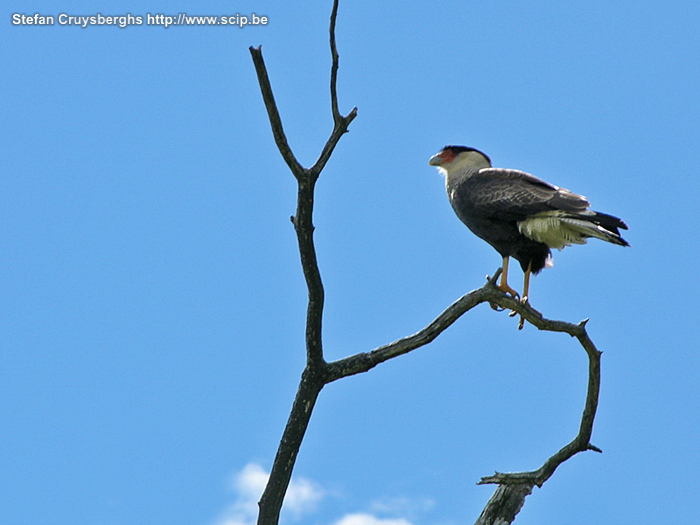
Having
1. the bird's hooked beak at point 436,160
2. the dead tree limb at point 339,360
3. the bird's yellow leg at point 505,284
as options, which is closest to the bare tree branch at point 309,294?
the dead tree limb at point 339,360

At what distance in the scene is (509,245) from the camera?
6.28 meters

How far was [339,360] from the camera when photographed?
16.7 feet

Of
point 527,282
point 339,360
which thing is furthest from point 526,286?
point 339,360

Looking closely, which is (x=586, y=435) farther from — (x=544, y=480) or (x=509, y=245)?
(x=509, y=245)

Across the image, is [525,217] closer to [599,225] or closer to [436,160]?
[599,225]

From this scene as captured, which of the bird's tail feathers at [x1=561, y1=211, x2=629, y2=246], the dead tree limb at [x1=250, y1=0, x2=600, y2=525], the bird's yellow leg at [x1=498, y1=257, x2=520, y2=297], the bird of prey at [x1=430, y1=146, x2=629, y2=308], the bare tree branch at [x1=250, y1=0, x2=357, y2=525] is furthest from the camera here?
the bird's yellow leg at [x1=498, y1=257, x2=520, y2=297]

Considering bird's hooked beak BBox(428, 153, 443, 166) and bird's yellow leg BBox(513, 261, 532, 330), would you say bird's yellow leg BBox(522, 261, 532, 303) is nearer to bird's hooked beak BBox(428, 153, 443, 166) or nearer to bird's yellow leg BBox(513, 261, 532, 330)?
bird's yellow leg BBox(513, 261, 532, 330)

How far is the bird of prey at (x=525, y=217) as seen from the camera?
5.79 metres

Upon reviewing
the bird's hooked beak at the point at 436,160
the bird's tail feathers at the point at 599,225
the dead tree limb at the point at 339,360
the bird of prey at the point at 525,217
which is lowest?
the dead tree limb at the point at 339,360

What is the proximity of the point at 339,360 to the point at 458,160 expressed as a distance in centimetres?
301

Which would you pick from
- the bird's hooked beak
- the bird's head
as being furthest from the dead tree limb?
the bird's hooked beak

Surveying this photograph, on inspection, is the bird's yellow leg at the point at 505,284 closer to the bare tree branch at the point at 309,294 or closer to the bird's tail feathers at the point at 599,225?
the bird's tail feathers at the point at 599,225

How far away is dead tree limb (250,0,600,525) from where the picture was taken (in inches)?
178

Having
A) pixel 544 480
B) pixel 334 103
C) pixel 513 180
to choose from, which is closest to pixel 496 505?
pixel 544 480
